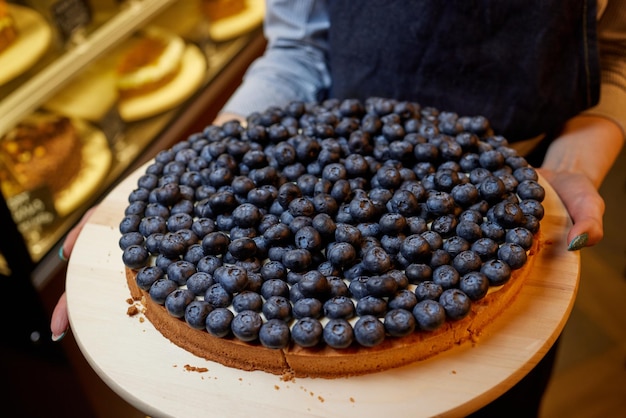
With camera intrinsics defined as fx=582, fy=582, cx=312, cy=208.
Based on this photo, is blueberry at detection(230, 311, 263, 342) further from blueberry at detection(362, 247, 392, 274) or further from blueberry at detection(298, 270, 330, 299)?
blueberry at detection(362, 247, 392, 274)

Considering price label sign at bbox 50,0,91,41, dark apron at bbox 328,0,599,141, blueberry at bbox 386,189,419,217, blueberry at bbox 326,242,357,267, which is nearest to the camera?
blueberry at bbox 326,242,357,267

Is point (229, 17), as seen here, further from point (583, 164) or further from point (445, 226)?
point (445, 226)

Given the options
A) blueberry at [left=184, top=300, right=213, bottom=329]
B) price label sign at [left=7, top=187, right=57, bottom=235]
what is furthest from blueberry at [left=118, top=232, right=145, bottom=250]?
price label sign at [left=7, top=187, right=57, bottom=235]

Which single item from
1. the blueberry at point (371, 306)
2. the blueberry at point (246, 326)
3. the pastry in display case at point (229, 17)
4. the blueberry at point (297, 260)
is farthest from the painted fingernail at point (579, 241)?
the pastry in display case at point (229, 17)

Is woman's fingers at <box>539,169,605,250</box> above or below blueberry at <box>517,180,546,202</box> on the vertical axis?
below

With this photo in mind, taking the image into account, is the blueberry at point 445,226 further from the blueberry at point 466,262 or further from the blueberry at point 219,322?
the blueberry at point 219,322

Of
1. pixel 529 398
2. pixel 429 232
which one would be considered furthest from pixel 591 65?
pixel 529 398
